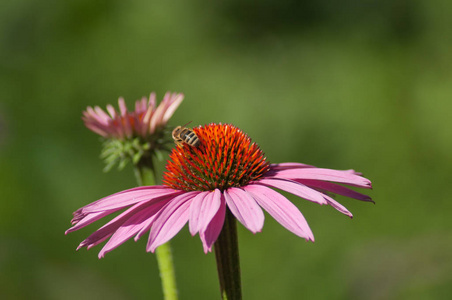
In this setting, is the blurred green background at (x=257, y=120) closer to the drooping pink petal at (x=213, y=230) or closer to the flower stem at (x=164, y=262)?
the flower stem at (x=164, y=262)

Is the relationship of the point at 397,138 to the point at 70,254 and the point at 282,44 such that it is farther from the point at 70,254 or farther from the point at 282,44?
the point at 70,254

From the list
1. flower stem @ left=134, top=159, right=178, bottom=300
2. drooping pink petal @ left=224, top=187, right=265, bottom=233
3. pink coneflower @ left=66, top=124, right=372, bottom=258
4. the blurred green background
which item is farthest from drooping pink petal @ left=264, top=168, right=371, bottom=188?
the blurred green background

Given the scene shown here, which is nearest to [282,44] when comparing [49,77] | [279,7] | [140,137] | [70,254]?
[279,7]

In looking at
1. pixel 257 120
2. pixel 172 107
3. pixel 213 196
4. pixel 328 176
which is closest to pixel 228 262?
pixel 213 196

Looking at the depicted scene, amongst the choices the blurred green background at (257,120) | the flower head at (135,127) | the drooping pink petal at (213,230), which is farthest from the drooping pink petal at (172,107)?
the blurred green background at (257,120)

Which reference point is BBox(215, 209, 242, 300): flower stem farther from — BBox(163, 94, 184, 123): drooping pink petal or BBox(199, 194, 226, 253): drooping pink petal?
BBox(163, 94, 184, 123): drooping pink petal

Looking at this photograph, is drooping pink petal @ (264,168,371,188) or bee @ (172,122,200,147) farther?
bee @ (172,122,200,147)
